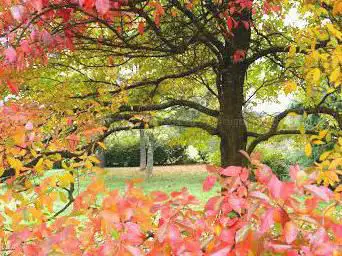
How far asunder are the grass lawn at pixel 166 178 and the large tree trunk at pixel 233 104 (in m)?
9.63

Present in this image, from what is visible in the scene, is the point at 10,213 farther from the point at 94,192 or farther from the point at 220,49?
the point at 220,49

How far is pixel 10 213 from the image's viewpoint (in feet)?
8.62

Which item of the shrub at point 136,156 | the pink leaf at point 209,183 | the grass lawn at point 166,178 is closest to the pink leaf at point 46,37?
the pink leaf at point 209,183

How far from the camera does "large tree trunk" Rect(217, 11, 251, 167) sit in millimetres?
5934

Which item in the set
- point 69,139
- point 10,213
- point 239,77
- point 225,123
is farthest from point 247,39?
point 10,213

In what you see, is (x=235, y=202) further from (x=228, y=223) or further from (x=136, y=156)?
(x=136, y=156)

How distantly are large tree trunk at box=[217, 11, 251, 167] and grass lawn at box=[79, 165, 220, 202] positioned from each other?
9630mm

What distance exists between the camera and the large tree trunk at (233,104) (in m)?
5.93

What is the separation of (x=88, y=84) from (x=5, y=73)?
2.84m

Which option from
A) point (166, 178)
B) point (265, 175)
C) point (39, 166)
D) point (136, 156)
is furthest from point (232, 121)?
point (136, 156)

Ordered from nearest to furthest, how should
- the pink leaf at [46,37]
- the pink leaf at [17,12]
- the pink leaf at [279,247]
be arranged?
the pink leaf at [279,247], the pink leaf at [17,12], the pink leaf at [46,37]

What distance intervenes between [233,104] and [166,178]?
15737 mm

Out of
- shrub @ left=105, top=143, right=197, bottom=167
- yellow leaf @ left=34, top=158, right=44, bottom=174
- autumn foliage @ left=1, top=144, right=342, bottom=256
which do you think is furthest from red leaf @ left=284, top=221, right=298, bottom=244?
shrub @ left=105, top=143, right=197, bottom=167

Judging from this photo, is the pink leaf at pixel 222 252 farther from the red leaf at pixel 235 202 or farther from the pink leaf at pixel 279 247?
the red leaf at pixel 235 202
